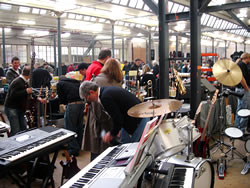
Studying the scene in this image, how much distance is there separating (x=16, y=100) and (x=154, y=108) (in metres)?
2.85

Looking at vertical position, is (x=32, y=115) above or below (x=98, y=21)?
below

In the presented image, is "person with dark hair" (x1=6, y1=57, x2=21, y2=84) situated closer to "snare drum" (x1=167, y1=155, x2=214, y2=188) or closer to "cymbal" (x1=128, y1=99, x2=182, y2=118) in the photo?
"cymbal" (x1=128, y1=99, x2=182, y2=118)

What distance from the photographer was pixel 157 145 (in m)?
1.99

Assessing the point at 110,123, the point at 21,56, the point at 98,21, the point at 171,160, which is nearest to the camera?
the point at 171,160

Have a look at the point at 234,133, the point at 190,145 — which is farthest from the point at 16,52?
the point at 190,145

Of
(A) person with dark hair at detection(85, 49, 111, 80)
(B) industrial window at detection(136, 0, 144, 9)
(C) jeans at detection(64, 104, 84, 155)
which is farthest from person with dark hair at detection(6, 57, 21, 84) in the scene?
(B) industrial window at detection(136, 0, 144, 9)

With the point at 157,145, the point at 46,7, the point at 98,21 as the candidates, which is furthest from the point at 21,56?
the point at 157,145

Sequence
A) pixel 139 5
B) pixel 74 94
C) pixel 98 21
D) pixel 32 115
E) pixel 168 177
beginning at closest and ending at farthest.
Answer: pixel 168 177, pixel 74 94, pixel 32 115, pixel 139 5, pixel 98 21

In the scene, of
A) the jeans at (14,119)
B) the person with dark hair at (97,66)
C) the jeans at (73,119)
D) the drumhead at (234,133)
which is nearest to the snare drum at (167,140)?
the drumhead at (234,133)

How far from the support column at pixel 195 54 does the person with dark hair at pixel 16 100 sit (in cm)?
293

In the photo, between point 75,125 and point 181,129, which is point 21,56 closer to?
point 75,125

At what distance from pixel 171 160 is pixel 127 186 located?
45.0 inches

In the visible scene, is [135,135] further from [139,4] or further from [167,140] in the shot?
[139,4]

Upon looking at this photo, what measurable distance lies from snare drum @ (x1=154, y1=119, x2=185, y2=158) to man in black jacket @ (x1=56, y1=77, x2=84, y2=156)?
2551 mm
